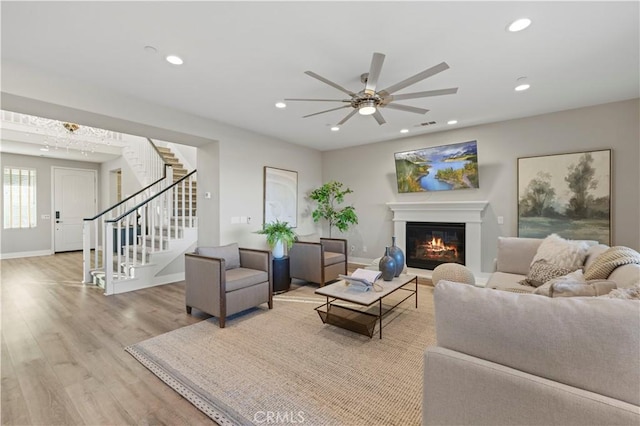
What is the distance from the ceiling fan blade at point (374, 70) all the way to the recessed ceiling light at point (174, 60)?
185cm

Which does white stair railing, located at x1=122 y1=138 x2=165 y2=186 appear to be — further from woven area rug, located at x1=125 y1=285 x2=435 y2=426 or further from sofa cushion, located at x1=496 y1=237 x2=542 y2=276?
sofa cushion, located at x1=496 y1=237 x2=542 y2=276

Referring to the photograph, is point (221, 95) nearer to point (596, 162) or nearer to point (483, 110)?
point (483, 110)

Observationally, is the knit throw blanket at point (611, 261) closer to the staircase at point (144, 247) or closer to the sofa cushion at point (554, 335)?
the sofa cushion at point (554, 335)

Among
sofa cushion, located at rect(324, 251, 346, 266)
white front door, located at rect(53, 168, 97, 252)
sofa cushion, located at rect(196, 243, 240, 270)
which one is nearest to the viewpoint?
sofa cushion, located at rect(196, 243, 240, 270)

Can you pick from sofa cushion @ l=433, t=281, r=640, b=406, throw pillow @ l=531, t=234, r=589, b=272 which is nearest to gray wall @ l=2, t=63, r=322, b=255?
sofa cushion @ l=433, t=281, r=640, b=406

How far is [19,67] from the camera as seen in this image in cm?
276

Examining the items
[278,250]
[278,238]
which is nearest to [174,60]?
[278,238]

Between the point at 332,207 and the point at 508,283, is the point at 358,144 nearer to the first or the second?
the point at 332,207

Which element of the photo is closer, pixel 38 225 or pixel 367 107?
pixel 367 107

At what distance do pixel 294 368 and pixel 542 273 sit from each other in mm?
2559

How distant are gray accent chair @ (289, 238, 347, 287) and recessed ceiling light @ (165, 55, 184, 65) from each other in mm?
2962

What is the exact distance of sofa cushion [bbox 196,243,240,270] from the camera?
11.3 ft

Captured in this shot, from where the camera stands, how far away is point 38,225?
24.6ft

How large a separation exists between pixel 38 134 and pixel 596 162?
418 inches
